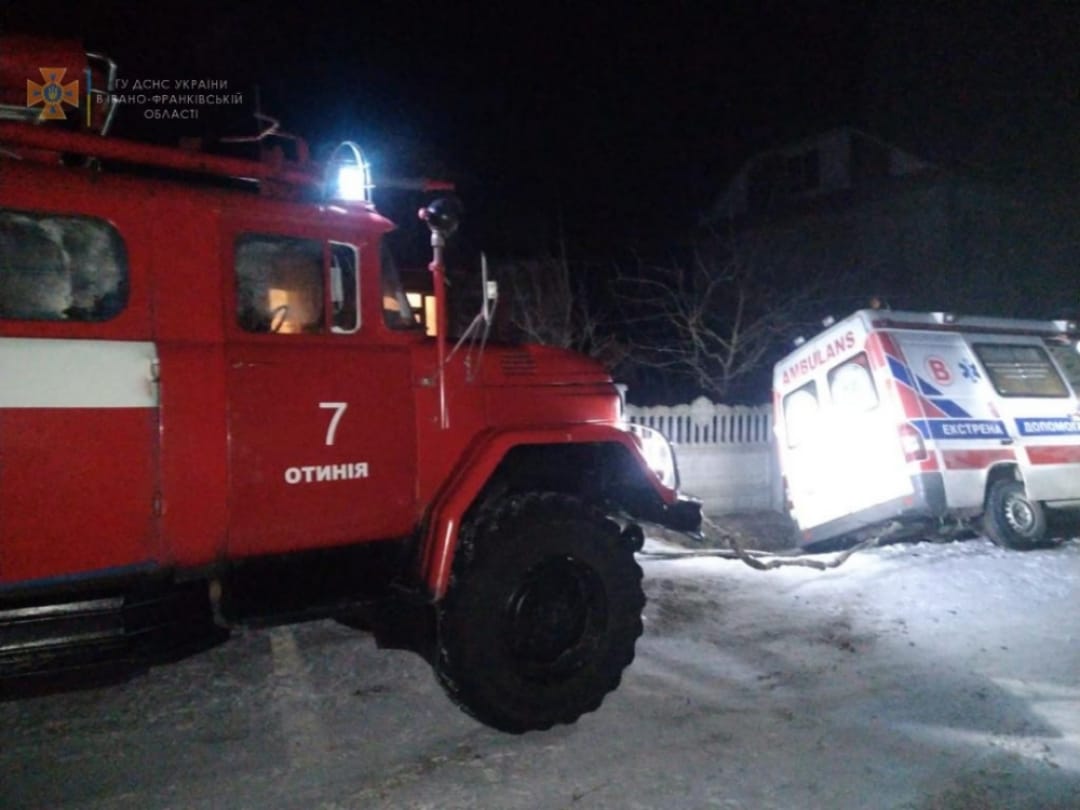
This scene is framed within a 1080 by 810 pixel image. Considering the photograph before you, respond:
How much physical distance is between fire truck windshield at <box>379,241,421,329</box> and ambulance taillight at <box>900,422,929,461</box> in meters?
6.40

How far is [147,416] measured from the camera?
3986 millimetres

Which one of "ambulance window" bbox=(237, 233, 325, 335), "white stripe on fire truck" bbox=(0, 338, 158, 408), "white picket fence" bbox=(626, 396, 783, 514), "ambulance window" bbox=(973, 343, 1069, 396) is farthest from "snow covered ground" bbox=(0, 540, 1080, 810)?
"white picket fence" bbox=(626, 396, 783, 514)

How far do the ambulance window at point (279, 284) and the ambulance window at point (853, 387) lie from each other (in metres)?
7.08

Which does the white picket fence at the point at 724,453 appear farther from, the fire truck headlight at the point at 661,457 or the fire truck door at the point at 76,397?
the fire truck door at the point at 76,397

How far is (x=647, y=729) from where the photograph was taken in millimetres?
4926

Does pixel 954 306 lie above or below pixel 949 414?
above

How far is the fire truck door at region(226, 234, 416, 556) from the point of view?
167 inches

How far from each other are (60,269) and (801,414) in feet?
29.0

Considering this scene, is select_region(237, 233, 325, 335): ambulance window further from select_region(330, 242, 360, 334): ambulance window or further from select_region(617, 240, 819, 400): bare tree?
select_region(617, 240, 819, 400): bare tree

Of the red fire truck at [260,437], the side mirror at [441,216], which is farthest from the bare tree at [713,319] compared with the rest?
the side mirror at [441,216]

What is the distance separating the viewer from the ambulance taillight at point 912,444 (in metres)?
9.49

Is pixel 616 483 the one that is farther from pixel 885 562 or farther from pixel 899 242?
pixel 899 242

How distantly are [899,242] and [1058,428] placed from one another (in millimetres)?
12836

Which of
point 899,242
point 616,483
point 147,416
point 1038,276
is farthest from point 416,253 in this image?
point 1038,276
